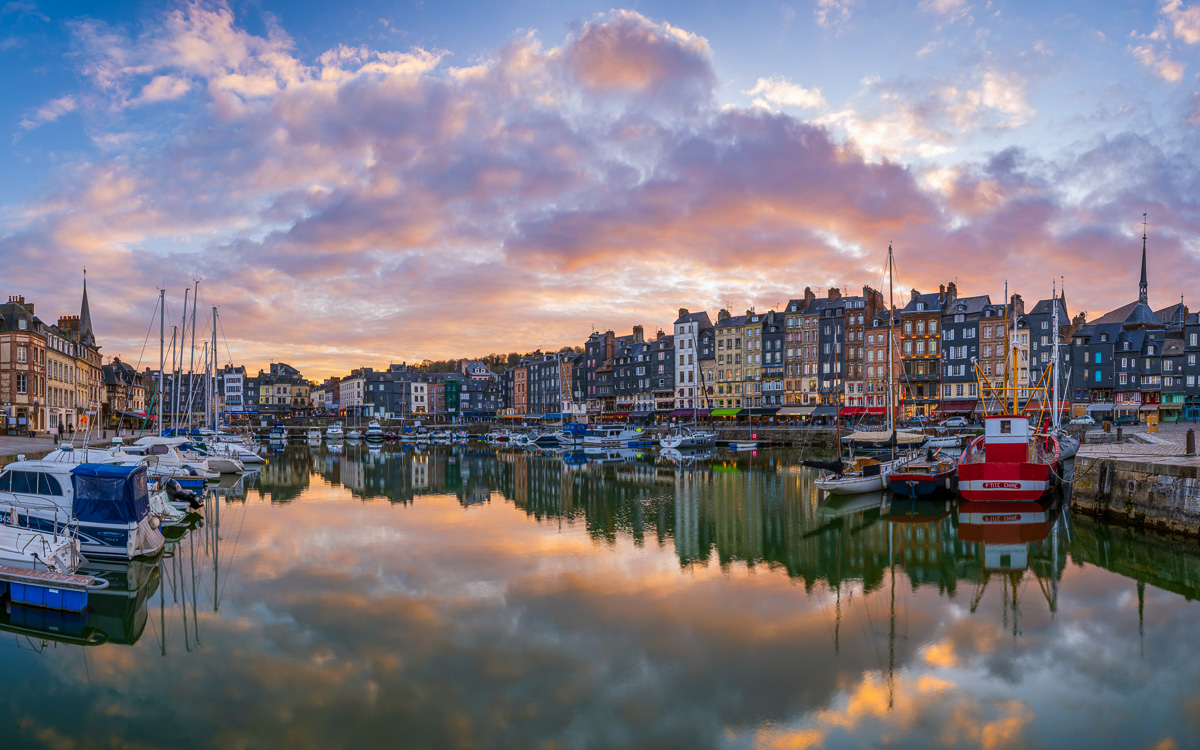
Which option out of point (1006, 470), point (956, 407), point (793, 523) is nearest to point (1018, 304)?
point (956, 407)

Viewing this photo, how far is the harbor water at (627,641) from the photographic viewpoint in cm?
937

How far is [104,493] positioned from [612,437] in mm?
51181

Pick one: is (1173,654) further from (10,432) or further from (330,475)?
(10,432)

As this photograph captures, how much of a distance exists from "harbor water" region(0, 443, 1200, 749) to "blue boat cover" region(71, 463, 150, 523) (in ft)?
4.58

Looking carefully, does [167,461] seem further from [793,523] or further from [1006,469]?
[1006,469]

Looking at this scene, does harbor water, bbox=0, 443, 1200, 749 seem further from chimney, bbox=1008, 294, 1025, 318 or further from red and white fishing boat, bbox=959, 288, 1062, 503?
chimney, bbox=1008, 294, 1025, 318

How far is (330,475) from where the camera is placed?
4541 cm

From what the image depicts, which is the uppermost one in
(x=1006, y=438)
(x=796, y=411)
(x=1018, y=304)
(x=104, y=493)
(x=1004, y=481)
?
(x=1018, y=304)

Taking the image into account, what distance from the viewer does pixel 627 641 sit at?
12414 mm

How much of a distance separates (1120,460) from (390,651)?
24524 millimetres

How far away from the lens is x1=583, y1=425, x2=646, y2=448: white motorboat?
6430 centimetres

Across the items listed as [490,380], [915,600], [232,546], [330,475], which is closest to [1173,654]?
[915,600]

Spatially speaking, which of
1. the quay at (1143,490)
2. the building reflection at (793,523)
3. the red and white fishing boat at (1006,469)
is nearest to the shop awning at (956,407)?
the building reflection at (793,523)

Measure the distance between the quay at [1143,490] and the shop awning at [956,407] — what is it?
45.8 m
